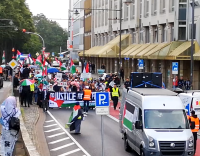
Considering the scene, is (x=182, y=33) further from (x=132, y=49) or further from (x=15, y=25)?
→ (x=15, y=25)

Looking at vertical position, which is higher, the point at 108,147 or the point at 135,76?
the point at 135,76

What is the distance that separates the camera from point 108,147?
19.2 m

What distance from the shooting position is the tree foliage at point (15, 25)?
93500 mm

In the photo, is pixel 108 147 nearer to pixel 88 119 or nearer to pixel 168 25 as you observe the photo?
pixel 88 119

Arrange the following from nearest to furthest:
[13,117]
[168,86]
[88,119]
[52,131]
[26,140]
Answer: [13,117] < [26,140] < [52,131] < [88,119] < [168,86]

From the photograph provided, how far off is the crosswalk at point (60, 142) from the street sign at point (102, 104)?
2.34m

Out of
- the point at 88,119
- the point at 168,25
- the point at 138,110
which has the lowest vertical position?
the point at 88,119

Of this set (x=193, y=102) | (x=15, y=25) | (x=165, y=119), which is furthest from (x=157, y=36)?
(x=15, y=25)

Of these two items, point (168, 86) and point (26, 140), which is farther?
point (168, 86)

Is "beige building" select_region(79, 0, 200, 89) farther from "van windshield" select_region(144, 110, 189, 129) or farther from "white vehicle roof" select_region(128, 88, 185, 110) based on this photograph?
"van windshield" select_region(144, 110, 189, 129)

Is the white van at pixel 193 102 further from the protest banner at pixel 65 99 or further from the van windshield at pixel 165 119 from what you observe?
the protest banner at pixel 65 99

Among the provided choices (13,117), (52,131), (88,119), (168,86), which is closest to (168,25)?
(168,86)

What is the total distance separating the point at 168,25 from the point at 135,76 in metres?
28.6

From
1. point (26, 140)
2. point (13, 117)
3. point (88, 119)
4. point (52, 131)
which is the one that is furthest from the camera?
point (88, 119)
